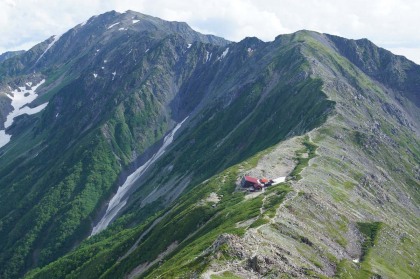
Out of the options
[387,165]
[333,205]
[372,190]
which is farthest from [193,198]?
[387,165]

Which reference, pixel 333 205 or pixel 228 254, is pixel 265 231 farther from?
pixel 333 205

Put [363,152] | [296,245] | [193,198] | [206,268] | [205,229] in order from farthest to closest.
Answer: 1. [363,152]
2. [193,198]
3. [205,229]
4. [296,245]
5. [206,268]

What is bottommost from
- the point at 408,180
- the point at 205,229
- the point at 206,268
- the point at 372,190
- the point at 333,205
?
the point at 408,180

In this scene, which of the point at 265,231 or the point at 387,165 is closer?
the point at 265,231

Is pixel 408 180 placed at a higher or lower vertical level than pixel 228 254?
lower

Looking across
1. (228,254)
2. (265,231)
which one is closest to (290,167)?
(265,231)

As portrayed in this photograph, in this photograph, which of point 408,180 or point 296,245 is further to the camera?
point 408,180

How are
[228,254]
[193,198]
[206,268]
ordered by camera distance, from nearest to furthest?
[206,268], [228,254], [193,198]

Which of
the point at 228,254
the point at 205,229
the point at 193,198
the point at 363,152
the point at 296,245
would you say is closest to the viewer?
the point at 228,254

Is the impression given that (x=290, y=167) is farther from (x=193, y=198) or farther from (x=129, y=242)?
(x=129, y=242)
